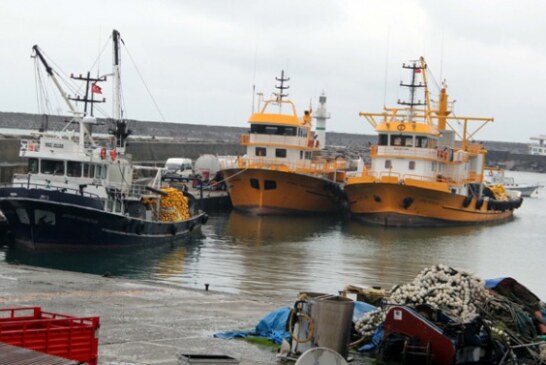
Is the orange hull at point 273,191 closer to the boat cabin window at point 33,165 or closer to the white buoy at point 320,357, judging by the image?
the boat cabin window at point 33,165

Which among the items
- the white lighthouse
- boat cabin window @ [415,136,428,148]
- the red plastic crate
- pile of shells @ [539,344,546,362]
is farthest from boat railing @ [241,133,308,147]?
the red plastic crate

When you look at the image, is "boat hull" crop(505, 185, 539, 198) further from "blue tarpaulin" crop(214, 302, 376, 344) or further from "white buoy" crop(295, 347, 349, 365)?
"white buoy" crop(295, 347, 349, 365)

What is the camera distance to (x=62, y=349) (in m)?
9.57

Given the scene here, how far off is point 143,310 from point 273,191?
3207 centimetres

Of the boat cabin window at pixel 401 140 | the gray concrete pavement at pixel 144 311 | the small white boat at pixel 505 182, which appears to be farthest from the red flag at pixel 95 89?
the small white boat at pixel 505 182

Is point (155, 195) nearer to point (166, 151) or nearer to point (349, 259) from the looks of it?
point (349, 259)

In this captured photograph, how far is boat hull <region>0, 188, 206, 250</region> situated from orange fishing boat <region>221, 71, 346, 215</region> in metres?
17.7

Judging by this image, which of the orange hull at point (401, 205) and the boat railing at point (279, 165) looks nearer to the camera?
the orange hull at point (401, 205)

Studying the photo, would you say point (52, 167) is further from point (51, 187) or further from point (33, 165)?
point (51, 187)

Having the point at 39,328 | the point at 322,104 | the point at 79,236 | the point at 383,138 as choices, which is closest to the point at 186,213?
the point at 79,236

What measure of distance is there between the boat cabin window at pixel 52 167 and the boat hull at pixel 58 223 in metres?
1.93

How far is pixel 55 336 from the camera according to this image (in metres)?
9.55

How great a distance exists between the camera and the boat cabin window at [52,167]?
1169 inches

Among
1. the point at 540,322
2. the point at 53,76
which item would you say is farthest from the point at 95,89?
the point at 540,322
